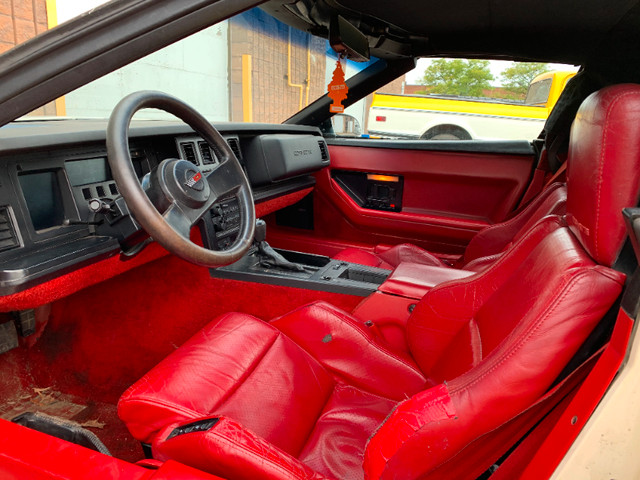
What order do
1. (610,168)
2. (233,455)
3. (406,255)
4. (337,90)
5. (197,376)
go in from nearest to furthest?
1. (610,168)
2. (233,455)
3. (197,376)
4. (406,255)
5. (337,90)

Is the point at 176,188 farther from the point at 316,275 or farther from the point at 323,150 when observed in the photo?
the point at 323,150

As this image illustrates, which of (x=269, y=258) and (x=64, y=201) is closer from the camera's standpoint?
(x=64, y=201)

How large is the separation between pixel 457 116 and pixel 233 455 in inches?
270

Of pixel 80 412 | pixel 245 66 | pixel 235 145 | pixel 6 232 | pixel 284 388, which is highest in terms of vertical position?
pixel 245 66

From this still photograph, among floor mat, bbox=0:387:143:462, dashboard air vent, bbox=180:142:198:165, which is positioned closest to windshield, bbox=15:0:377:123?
dashboard air vent, bbox=180:142:198:165

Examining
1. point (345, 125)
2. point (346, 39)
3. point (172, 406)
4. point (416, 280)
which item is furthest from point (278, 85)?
point (172, 406)

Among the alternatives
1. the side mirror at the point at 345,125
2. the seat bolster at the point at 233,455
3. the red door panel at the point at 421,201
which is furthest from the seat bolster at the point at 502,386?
the side mirror at the point at 345,125

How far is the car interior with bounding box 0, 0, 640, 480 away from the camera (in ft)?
2.45

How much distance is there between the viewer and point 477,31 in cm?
206

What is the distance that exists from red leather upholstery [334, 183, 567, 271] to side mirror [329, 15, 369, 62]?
3.08ft

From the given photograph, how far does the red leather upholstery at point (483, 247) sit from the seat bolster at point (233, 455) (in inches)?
50.0

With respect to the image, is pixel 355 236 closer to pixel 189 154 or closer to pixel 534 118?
pixel 189 154

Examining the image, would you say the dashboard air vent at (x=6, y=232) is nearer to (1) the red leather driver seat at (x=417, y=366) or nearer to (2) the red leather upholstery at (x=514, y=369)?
(1) the red leather driver seat at (x=417, y=366)

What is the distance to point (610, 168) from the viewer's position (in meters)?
0.74
